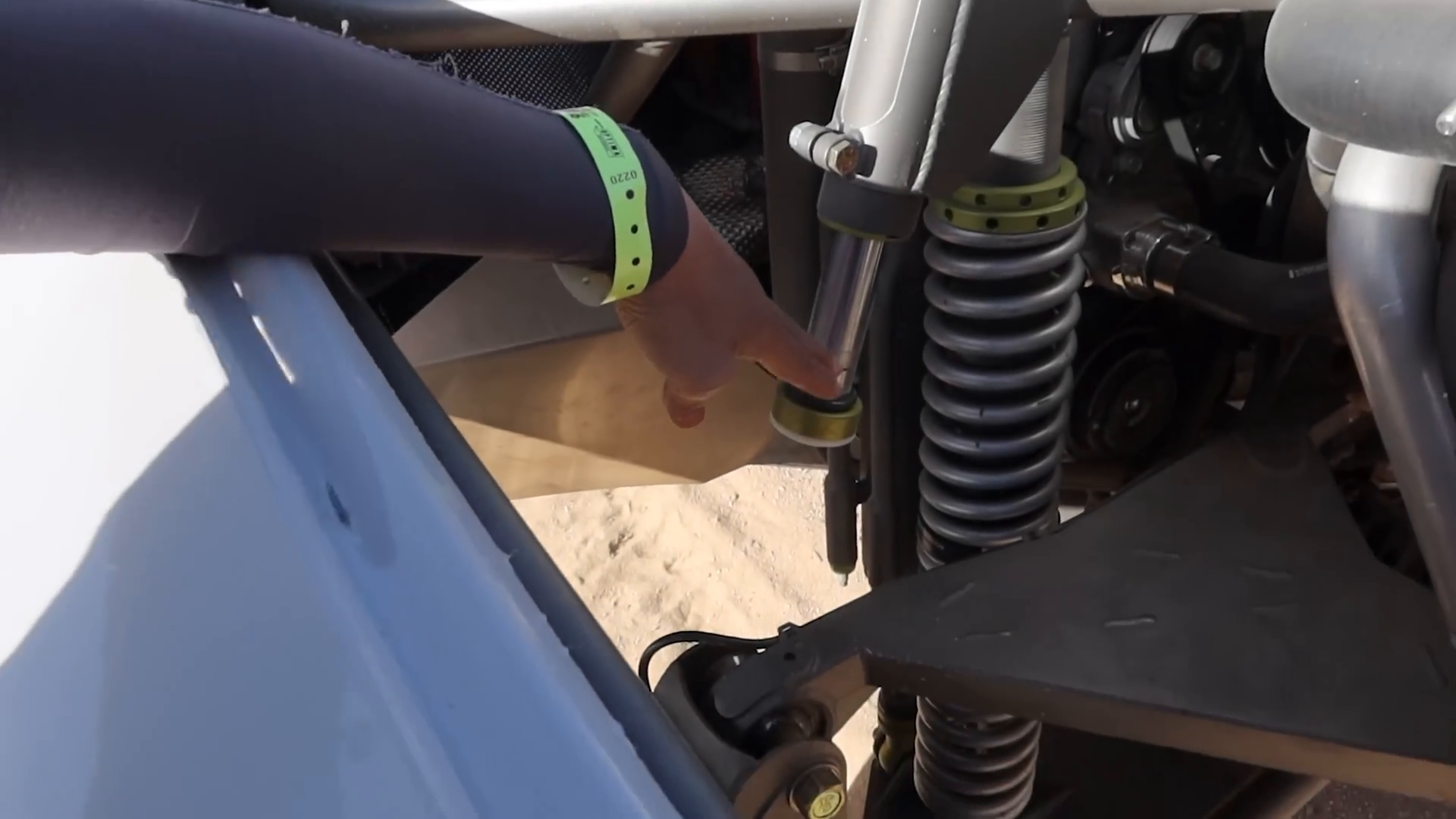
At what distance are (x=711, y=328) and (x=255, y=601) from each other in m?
0.27

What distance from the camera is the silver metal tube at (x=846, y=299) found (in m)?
0.56

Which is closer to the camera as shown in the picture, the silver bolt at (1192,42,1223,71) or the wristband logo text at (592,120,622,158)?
the wristband logo text at (592,120,622,158)

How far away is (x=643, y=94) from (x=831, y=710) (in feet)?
1.52

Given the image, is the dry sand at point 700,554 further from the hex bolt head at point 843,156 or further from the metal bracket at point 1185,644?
the hex bolt head at point 843,156

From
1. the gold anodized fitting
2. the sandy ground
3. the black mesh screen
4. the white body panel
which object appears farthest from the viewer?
the sandy ground

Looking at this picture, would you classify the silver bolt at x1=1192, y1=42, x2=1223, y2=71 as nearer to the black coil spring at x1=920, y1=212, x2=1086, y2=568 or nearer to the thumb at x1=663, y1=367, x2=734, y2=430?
the black coil spring at x1=920, y1=212, x2=1086, y2=568

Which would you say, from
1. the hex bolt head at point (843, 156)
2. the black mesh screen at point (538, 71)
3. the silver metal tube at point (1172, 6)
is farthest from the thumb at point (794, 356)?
the black mesh screen at point (538, 71)

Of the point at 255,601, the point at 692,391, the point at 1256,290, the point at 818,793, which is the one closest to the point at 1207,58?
the point at 1256,290

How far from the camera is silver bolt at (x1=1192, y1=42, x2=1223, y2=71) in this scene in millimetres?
648

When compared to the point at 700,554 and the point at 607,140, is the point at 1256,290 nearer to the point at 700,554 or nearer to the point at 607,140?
the point at 607,140

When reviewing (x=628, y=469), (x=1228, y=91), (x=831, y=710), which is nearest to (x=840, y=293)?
(x=831, y=710)

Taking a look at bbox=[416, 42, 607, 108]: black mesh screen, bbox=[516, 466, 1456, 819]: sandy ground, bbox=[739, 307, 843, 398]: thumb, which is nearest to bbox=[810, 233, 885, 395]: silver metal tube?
bbox=[739, 307, 843, 398]: thumb

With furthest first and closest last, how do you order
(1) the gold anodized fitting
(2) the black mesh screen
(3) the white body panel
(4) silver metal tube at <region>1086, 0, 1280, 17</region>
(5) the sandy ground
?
(5) the sandy ground
(2) the black mesh screen
(1) the gold anodized fitting
(4) silver metal tube at <region>1086, 0, 1280, 17</region>
(3) the white body panel

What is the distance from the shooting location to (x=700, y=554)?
58.6 inches
